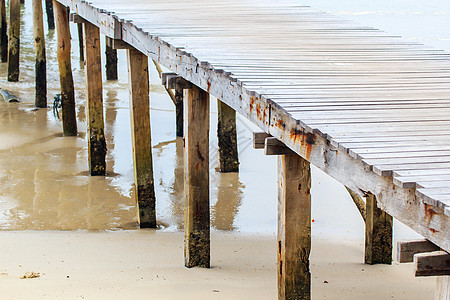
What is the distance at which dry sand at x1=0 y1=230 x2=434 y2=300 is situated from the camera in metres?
4.18

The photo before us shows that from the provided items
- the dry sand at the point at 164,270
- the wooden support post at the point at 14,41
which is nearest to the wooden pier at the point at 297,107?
the dry sand at the point at 164,270

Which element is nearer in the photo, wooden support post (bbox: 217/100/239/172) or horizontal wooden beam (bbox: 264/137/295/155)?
horizontal wooden beam (bbox: 264/137/295/155)

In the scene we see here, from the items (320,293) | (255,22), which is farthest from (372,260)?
(255,22)

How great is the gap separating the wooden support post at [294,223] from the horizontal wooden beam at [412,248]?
112 cm

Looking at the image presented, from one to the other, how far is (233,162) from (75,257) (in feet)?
9.25

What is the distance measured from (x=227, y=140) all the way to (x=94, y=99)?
142 centimetres

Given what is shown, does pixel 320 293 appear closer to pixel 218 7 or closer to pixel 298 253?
pixel 298 253

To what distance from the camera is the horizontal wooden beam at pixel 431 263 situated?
230 centimetres

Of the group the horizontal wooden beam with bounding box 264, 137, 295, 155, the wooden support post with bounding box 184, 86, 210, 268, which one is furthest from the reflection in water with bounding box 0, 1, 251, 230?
the horizontal wooden beam with bounding box 264, 137, 295, 155

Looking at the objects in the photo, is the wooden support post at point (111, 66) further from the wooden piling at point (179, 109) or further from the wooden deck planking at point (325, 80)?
the wooden deck planking at point (325, 80)

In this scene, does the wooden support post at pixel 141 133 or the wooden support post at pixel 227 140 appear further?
the wooden support post at pixel 227 140

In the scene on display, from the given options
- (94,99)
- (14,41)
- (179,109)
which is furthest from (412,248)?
(14,41)

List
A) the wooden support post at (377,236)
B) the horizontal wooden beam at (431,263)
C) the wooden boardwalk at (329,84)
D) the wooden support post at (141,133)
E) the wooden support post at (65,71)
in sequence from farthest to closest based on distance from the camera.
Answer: the wooden support post at (65,71), the wooden support post at (141,133), the wooden support post at (377,236), the wooden boardwalk at (329,84), the horizontal wooden beam at (431,263)

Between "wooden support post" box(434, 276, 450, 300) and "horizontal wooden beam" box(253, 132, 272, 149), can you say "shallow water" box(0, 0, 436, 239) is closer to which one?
"horizontal wooden beam" box(253, 132, 272, 149)
